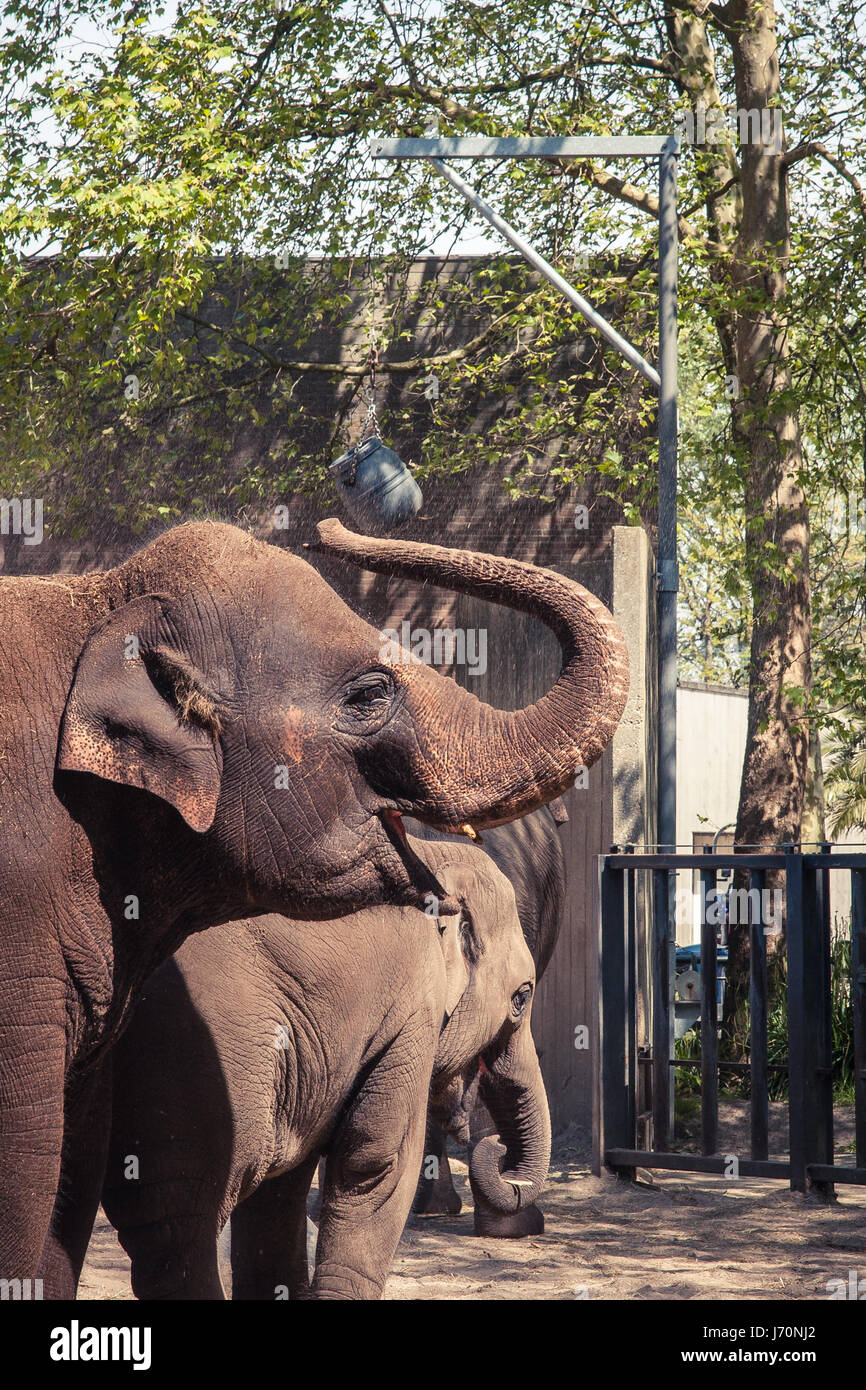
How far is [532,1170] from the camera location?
6938 millimetres

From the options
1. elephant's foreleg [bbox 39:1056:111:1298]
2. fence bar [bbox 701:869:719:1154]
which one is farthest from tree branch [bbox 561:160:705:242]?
elephant's foreleg [bbox 39:1056:111:1298]

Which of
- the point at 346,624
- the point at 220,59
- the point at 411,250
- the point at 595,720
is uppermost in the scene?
the point at 220,59

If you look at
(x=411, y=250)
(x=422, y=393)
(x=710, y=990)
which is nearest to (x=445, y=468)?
(x=422, y=393)

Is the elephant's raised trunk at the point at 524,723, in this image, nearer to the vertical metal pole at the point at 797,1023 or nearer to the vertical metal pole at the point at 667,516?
the vertical metal pole at the point at 797,1023

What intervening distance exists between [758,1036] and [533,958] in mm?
1182

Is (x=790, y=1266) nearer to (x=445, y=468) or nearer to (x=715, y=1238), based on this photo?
(x=715, y=1238)

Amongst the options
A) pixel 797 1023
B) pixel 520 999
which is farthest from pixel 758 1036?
pixel 520 999

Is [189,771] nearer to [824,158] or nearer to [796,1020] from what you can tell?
[796,1020]

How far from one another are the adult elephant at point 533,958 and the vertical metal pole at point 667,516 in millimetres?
653

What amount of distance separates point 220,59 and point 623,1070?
8515 mm

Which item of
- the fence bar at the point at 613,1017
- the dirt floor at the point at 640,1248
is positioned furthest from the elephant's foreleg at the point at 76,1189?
the fence bar at the point at 613,1017

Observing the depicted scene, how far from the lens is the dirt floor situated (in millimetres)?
6164

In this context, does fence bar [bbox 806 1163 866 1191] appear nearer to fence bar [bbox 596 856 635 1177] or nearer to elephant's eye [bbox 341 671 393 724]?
fence bar [bbox 596 856 635 1177]

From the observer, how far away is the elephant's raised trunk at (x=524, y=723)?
9.69 ft
